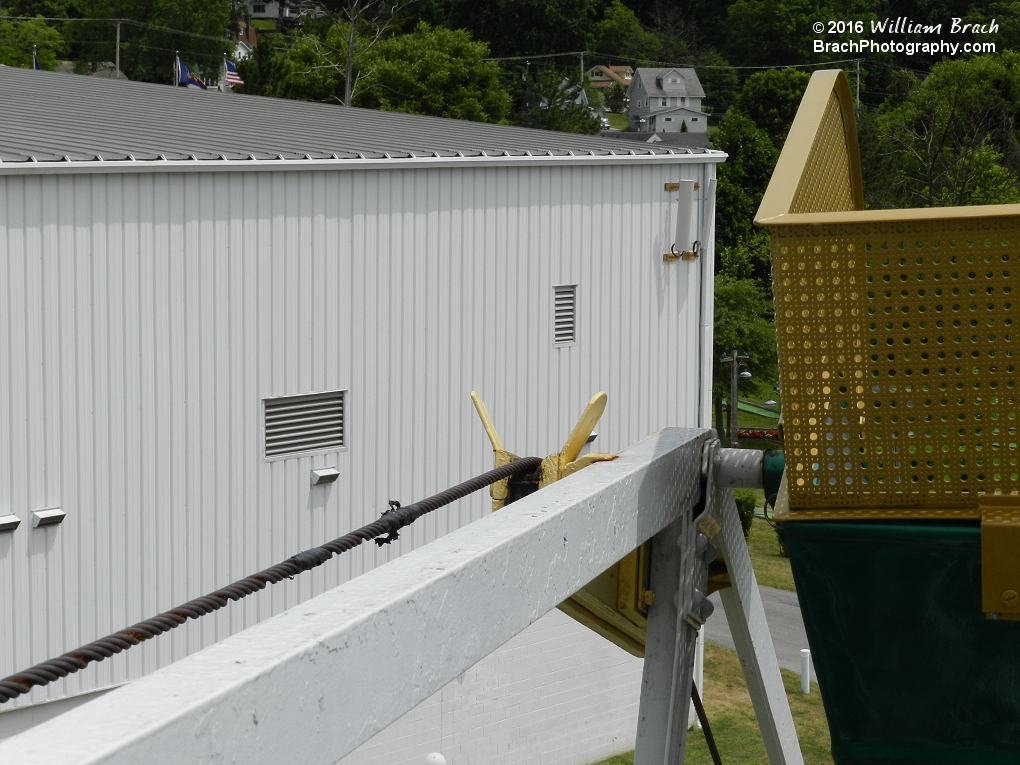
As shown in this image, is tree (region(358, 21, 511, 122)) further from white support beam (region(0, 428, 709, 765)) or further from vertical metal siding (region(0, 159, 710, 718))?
white support beam (region(0, 428, 709, 765))

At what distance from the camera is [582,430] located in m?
→ 2.70

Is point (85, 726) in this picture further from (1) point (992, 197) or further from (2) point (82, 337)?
(1) point (992, 197)

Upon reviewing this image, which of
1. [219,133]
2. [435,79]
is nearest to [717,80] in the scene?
[435,79]

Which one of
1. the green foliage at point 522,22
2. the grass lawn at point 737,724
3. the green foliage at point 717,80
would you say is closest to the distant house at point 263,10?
the green foliage at point 522,22

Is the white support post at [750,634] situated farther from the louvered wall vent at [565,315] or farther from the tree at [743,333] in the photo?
the tree at [743,333]

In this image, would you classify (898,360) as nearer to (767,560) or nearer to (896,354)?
(896,354)

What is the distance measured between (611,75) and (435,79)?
182ft

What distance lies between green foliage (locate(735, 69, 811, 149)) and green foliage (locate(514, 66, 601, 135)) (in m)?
8.53

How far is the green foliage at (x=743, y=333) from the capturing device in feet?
139

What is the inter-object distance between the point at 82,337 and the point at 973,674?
27.5 ft

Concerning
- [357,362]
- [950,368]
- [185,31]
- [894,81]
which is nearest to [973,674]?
[950,368]

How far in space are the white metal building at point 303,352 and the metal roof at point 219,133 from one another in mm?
85

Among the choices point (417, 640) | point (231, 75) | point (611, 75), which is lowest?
point (417, 640)

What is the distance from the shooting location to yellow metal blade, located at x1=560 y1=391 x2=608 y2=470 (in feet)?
8.87
